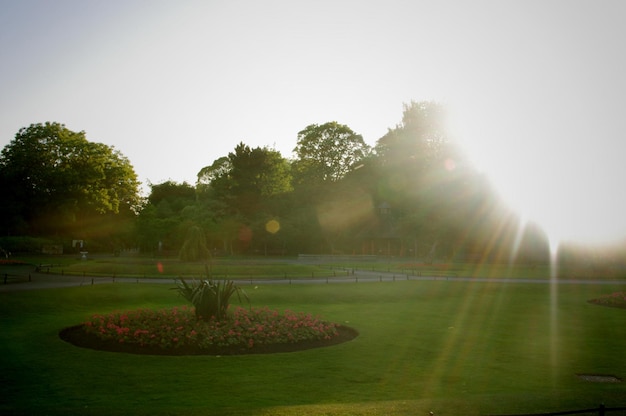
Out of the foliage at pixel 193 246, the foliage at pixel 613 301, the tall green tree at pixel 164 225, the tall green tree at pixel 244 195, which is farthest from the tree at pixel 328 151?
the foliage at pixel 613 301

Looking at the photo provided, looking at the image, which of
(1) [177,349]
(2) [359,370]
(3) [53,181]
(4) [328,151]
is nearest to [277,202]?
(4) [328,151]

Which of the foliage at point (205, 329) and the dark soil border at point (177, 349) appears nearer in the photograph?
the dark soil border at point (177, 349)

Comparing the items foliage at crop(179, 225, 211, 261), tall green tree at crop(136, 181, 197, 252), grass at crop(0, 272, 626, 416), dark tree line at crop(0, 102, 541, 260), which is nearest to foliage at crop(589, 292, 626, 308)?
grass at crop(0, 272, 626, 416)

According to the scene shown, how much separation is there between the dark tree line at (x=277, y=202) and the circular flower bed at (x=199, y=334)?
44644 mm

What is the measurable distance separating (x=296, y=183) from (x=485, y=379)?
275ft

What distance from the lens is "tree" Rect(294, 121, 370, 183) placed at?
9725 centimetres

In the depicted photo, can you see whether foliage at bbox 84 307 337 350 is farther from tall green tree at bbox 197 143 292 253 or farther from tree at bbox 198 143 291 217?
A: tree at bbox 198 143 291 217

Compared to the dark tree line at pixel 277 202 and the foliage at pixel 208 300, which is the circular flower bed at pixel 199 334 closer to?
the foliage at pixel 208 300

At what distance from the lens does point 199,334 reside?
48.7ft

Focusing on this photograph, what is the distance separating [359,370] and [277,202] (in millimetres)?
69642

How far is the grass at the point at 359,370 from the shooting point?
30.9ft

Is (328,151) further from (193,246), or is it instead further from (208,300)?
(208,300)

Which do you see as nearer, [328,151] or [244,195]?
[244,195]

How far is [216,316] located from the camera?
15992 mm
